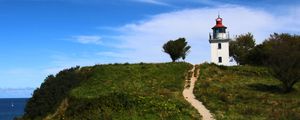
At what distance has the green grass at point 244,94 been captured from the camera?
141ft

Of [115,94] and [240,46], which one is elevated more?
[240,46]

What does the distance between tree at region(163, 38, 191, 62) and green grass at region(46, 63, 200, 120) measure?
7199 mm

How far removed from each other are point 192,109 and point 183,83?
15.6 metres

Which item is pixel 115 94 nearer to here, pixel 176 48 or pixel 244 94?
pixel 244 94

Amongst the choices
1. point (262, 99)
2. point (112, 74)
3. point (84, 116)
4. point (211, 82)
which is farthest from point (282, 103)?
point (112, 74)

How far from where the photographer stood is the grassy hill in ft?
143

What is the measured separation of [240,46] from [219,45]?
8.36m

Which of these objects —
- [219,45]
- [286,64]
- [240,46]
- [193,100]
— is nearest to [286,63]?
[286,64]

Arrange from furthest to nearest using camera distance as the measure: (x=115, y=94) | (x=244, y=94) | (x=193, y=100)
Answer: (x=244, y=94)
(x=193, y=100)
(x=115, y=94)

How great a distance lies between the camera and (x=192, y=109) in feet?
144

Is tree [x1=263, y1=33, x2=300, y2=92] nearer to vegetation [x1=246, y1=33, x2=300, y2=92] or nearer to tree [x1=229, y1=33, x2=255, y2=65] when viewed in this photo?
vegetation [x1=246, y1=33, x2=300, y2=92]

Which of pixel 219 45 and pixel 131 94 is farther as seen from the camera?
pixel 219 45

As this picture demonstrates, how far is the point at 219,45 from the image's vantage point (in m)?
76.1

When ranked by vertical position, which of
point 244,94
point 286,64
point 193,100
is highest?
point 286,64
